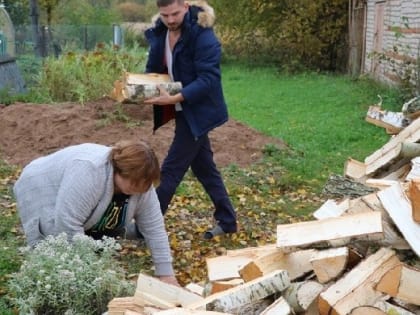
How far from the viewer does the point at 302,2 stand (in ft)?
66.9

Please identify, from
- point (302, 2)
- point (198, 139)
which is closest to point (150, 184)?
point (198, 139)

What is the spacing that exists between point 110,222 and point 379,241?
1.44 metres

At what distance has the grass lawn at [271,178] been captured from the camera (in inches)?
199

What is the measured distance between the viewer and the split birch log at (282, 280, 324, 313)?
3158 mm

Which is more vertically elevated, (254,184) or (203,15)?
(203,15)

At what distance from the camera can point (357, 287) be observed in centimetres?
308

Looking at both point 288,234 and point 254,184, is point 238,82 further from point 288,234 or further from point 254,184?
point 288,234

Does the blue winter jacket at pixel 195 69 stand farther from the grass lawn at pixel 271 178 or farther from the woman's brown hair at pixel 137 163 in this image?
the woman's brown hair at pixel 137 163

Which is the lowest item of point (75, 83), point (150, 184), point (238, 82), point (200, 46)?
point (238, 82)

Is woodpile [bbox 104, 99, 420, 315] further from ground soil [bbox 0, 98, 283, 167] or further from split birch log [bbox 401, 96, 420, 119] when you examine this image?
ground soil [bbox 0, 98, 283, 167]

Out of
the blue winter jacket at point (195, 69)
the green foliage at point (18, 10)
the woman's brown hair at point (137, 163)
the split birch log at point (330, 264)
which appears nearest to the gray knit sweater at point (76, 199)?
the woman's brown hair at point (137, 163)

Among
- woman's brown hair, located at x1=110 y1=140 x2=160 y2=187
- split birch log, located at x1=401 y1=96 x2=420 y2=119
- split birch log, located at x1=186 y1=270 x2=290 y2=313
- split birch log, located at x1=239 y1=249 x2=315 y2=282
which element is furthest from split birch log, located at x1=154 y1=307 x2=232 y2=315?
split birch log, located at x1=401 y1=96 x2=420 y2=119

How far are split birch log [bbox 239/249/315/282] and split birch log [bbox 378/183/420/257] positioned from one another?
409 mm

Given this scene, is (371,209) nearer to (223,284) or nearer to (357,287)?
(357,287)
